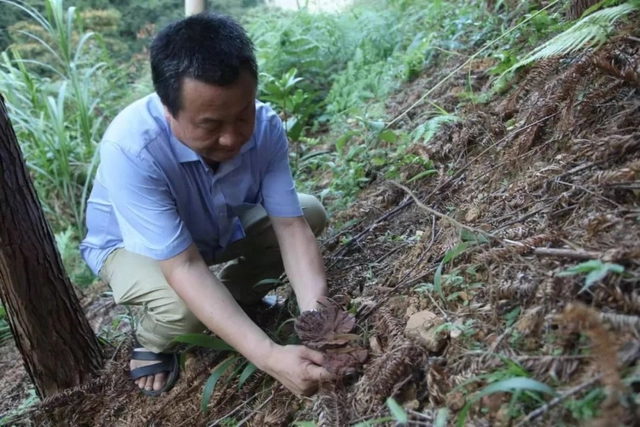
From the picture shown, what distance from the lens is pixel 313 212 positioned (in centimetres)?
257

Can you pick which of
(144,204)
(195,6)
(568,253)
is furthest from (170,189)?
(195,6)

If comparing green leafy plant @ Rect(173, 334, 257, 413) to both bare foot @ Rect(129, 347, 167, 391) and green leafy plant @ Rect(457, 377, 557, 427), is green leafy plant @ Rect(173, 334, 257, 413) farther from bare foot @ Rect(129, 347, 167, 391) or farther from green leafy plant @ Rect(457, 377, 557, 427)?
green leafy plant @ Rect(457, 377, 557, 427)

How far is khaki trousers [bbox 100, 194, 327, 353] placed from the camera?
2.15 meters

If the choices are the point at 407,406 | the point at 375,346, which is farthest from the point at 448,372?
the point at 375,346

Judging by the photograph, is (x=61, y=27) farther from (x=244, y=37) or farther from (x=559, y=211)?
(x=559, y=211)

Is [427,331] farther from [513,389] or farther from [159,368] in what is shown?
[159,368]

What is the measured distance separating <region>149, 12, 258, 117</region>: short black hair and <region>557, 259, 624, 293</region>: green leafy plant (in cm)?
110

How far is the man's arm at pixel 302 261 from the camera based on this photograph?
→ 199 cm

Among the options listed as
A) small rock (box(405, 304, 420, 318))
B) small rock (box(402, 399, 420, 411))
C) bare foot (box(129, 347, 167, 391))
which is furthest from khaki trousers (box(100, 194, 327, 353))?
small rock (box(402, 399, 420, 411))

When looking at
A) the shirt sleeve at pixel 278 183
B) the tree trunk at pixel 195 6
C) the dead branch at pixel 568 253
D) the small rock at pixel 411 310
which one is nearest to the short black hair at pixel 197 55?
the shirt sleeve at pixel 278 183

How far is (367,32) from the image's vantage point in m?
5.10

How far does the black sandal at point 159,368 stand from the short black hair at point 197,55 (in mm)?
1072

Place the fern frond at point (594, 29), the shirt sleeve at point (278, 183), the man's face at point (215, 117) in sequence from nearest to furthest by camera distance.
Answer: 1. the man's face at point (215, 117)
2. the fern frond at point (594, 29)
3. the shirt sleeve at point (278, 183)

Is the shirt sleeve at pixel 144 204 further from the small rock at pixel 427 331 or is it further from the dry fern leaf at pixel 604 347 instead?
the dry fern leaf at pixel 604 347
